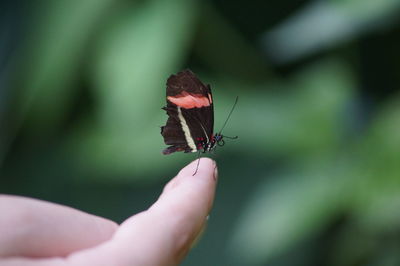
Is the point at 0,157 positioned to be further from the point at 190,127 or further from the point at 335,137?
the point at 190,127

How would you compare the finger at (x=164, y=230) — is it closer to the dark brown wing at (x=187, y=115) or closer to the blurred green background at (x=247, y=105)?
the dark brown wing at (x=187, y=115)

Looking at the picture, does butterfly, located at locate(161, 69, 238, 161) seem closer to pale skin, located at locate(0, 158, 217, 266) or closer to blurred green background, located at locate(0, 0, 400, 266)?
pale skin, located at locate(0, 158, 217, 266)

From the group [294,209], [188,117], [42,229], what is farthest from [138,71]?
[42,229]

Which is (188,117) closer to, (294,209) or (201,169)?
(201,169)

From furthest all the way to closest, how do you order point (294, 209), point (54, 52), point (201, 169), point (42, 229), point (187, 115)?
point (54, 52)
point (294, 209)
point (187, 115)
point (201, 169)
point (42, 229)

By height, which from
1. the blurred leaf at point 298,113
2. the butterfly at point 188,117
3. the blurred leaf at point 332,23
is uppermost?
the blurred leaf at point 332,23

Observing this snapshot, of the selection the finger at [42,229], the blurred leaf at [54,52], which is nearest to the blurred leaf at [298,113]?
the blurred leaf at [54,52]
